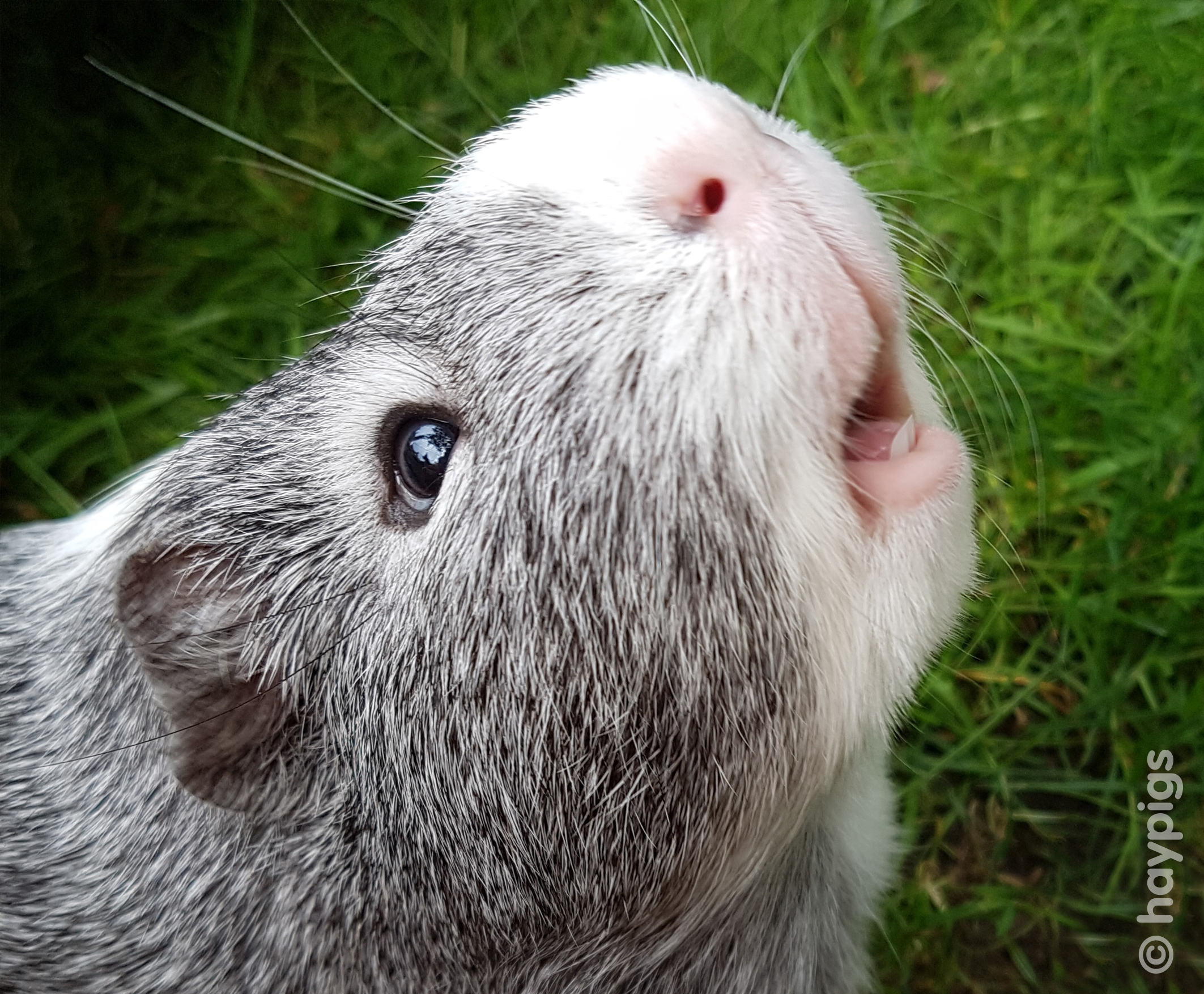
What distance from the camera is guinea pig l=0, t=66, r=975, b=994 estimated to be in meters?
1.44

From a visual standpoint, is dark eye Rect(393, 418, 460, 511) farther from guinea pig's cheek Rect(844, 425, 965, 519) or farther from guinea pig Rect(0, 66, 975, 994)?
guinea pig's cheek Rect(844, 425, 965, 519)

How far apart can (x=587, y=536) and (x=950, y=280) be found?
1.50 metres

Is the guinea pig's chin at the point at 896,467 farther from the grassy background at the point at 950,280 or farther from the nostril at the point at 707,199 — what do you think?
the grassy background at the point at 950,280

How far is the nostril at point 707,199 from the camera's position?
1.46 m

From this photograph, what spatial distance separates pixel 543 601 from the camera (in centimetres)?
155

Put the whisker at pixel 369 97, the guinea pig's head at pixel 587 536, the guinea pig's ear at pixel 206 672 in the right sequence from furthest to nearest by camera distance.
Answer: the whisker at pixel 369 97 < the guinea pig's ear at pixel 206 672 < the guinea pig's head at pixel 587 536

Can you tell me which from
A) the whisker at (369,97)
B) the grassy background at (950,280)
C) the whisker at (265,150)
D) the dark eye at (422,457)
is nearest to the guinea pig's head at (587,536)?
the dark eye at (422,457)

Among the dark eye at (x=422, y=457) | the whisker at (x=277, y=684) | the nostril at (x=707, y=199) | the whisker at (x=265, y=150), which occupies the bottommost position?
the whisker at (x=277, y=684)

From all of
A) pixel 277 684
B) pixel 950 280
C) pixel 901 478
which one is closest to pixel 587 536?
pixel 901 478

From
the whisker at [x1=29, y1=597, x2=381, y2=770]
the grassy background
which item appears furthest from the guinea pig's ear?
the grassy background

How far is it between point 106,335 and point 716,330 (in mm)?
3377

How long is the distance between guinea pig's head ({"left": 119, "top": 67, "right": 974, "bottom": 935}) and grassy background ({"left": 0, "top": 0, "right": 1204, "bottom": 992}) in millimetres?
695

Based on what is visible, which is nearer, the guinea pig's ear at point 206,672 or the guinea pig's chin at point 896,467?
the guinea pig's chin at point 896,467

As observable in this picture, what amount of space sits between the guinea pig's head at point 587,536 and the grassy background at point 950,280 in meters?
0.69
